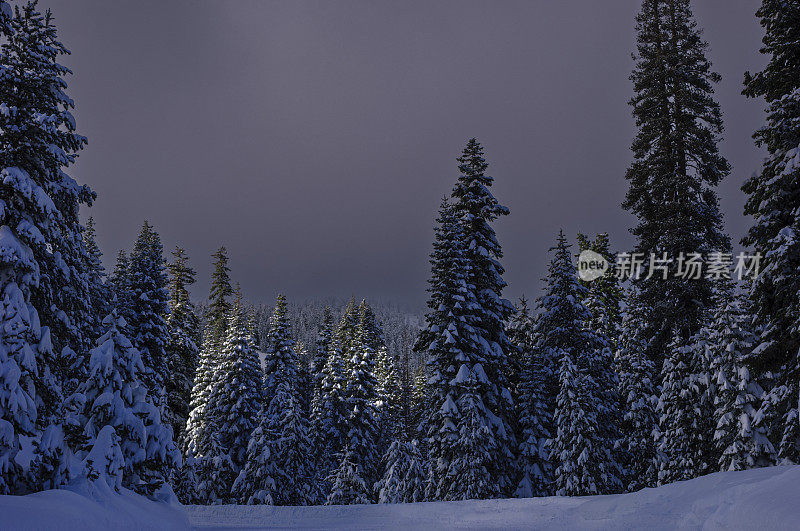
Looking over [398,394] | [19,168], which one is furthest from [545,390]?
[398,394]

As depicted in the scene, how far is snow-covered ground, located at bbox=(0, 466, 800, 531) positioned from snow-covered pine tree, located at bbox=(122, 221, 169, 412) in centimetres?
753

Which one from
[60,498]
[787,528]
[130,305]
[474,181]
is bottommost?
[787,528]

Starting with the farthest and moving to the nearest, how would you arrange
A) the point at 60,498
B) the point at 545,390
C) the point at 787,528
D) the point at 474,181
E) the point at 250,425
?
the point at 250,425 < the point at 545,390 < the point at 474,181 < the point at 60,498 < the point at 787,528

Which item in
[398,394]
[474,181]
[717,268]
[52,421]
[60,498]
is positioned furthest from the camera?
[398,394]

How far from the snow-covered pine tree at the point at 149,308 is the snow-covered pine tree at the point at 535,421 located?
16.4m

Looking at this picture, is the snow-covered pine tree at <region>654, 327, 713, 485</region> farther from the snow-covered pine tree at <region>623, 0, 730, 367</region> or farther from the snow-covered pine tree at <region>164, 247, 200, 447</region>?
the snow-covered pine tree at <region>164, 247, 200, 447</region>

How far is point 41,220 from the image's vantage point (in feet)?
40.9

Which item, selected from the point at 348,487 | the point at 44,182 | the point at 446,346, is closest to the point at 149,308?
the point at 44,182

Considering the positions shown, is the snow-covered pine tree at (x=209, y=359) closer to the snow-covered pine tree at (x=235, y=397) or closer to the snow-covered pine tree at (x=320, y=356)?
the snow-covered pine tree at (x=235, y=397)

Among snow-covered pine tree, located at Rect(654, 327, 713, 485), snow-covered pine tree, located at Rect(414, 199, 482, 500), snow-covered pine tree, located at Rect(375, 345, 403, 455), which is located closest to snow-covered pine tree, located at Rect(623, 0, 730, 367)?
snow-covered pine tree, located at Rect(654, 327, 713, 485)

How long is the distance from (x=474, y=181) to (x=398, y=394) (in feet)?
115

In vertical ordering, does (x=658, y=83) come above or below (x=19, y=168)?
above

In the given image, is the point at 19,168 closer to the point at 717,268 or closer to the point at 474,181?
the point at 474,181

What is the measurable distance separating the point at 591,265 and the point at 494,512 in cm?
3040
